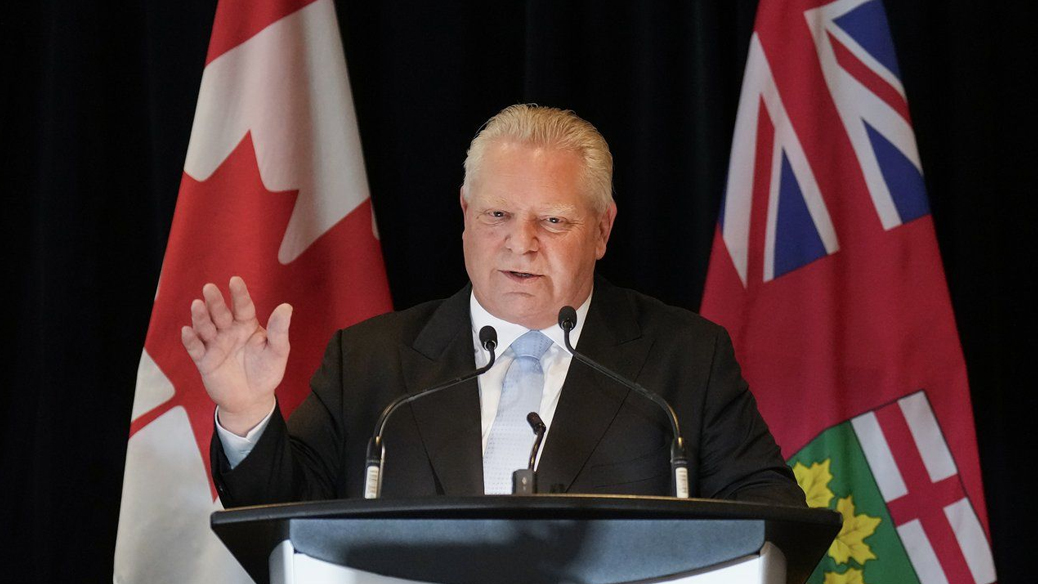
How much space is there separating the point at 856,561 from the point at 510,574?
156cm

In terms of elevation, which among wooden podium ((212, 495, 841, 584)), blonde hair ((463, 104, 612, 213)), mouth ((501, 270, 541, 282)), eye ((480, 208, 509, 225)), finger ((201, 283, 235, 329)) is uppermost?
blonde hair ((463, 104, 612, 213))

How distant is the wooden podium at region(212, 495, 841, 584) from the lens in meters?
1.40

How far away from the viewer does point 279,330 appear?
1.87 metres

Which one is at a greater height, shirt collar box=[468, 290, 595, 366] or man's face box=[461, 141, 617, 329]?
man's face box=[461, 141, 617, 329]

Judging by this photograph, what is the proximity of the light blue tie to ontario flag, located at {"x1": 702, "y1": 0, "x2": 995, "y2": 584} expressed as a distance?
66 centimetres

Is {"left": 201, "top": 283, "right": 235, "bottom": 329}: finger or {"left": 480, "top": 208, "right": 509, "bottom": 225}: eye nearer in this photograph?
{"left": 201, "top": 283, "right": 235, "bottom": 329}: finger

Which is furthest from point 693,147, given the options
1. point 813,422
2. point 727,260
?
point 813,422

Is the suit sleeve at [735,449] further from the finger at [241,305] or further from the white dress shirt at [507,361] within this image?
the finger at [241,305]

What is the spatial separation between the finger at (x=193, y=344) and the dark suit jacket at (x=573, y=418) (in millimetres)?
294

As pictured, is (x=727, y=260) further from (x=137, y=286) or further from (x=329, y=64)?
(x=137, y=286)

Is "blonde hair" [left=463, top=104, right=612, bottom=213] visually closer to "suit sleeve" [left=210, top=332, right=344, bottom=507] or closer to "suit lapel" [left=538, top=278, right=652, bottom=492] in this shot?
"suit lapel" [left=538, top=278, right=652, bottom=492]

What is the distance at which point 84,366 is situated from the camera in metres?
3.22

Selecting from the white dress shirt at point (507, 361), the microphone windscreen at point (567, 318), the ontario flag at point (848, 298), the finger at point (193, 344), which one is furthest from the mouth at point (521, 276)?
the finger at point (193, 344)

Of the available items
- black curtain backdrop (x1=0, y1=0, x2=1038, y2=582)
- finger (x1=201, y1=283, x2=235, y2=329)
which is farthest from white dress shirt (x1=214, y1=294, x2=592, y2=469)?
black curtain backdrop (x1=0, y1=0, x2=1038, y2=582)
